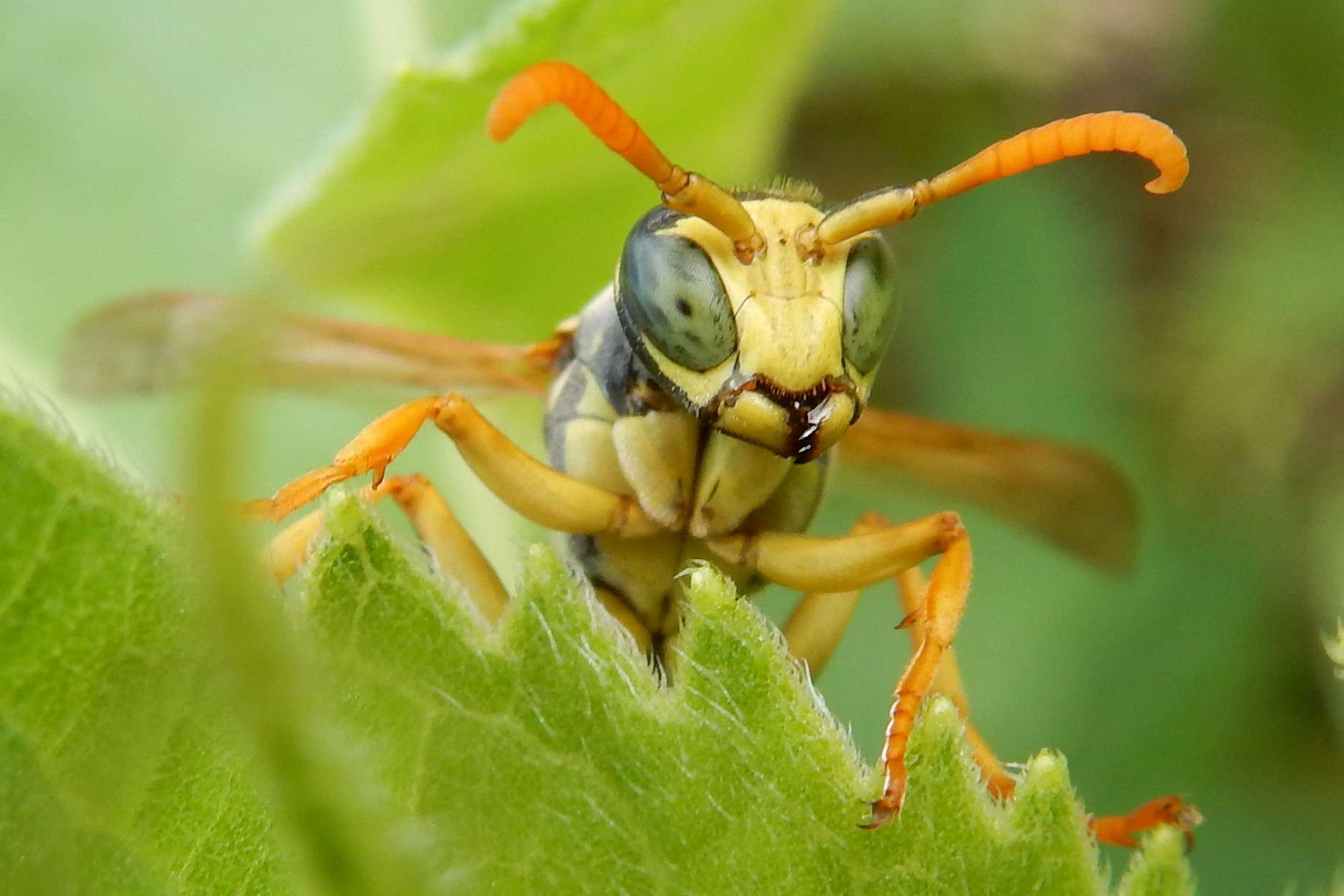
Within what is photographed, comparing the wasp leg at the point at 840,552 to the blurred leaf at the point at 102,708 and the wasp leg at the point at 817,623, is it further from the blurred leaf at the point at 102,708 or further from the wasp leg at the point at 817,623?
the blurred leaf at the point at 102,708

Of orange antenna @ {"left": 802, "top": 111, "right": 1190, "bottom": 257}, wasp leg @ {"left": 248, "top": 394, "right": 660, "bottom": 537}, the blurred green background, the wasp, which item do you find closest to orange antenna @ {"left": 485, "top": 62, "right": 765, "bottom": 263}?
the wasp

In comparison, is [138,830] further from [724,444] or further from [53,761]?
[724,444]

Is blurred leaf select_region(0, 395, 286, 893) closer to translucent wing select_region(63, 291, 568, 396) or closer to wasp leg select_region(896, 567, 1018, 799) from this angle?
wasp leg select_region(896, 567, 1018, 799)

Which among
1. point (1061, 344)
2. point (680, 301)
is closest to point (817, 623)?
point (680, 301)

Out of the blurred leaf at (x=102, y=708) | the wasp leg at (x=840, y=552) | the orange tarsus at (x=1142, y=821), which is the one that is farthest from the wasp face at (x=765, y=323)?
the blurred leaf at (x=102, y=708)

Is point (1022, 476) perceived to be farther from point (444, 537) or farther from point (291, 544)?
point (291, 544)

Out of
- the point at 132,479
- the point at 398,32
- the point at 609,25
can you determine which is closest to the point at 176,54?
the point at 398,32
